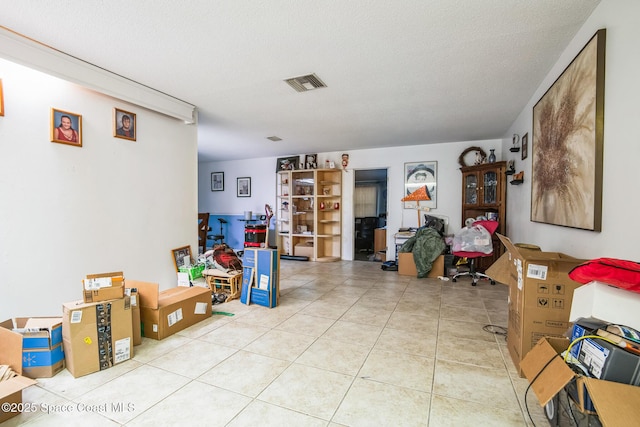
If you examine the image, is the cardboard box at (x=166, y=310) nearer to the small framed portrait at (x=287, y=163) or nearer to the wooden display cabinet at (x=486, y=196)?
the small framed portrait at (x=287, y=163)

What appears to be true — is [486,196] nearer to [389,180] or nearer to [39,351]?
[389,180]

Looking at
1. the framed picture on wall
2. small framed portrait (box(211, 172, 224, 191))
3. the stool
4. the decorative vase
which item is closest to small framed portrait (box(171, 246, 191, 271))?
the stool

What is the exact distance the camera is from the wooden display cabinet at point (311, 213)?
20.9 ft

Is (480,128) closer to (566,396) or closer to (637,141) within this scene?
(637,141)

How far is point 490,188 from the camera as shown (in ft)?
15.7

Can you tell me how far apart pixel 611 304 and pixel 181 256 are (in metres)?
3.82

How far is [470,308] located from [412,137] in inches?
124

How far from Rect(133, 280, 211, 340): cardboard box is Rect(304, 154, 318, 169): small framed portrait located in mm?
4226

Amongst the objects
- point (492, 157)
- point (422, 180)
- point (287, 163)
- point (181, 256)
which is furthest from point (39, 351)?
point (492, 157)

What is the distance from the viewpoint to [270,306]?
316 centimetres

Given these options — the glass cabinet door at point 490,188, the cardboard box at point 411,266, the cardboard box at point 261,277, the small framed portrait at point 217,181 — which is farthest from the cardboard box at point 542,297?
the small framed portrait at point 217,181

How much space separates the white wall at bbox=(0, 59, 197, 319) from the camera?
7.27 ft

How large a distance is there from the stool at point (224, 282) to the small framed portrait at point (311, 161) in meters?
3.57

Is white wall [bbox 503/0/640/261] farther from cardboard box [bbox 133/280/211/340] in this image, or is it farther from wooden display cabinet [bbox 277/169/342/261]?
wooden display cabinet [bbox 277/169/342/261]
